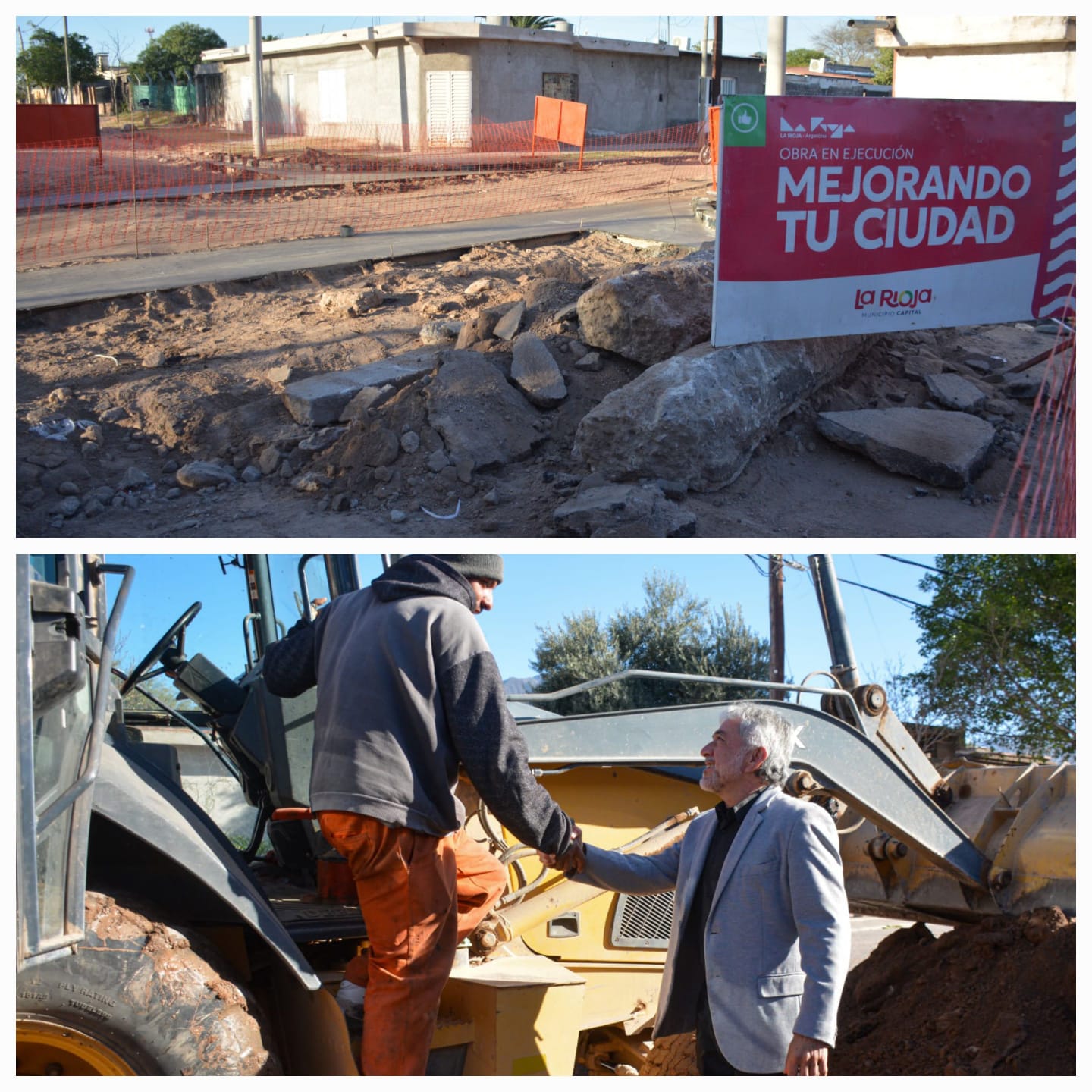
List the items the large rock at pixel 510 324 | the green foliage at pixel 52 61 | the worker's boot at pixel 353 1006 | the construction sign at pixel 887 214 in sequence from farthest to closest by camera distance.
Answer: the green foliage at pixel 52 61 → the large rock at pixel 510 324 → the construction sign at pixel 887 214 → the worker's boot at pixel 353 1006

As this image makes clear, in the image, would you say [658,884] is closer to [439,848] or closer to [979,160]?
[439,848]

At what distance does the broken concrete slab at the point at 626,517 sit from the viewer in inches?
266

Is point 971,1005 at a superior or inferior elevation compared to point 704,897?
inferior

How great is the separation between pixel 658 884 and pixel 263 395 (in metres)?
6.01

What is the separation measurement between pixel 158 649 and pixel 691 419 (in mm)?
4242

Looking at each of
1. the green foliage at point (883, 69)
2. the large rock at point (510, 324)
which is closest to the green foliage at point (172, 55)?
the green foliage at point (883, 69)

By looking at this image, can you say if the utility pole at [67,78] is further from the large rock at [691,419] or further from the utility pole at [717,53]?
the large rock at [691,419]

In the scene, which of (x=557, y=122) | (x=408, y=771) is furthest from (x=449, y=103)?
(x=408, y=771)

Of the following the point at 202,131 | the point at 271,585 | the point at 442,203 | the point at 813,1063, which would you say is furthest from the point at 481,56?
the point at 813,1063

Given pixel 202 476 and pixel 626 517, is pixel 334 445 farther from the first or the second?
pixel 626 517

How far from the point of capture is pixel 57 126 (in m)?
18.8

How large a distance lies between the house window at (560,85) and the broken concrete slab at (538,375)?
2760 cm

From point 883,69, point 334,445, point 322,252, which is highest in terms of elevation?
point 883,69

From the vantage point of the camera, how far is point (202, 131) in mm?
31172
